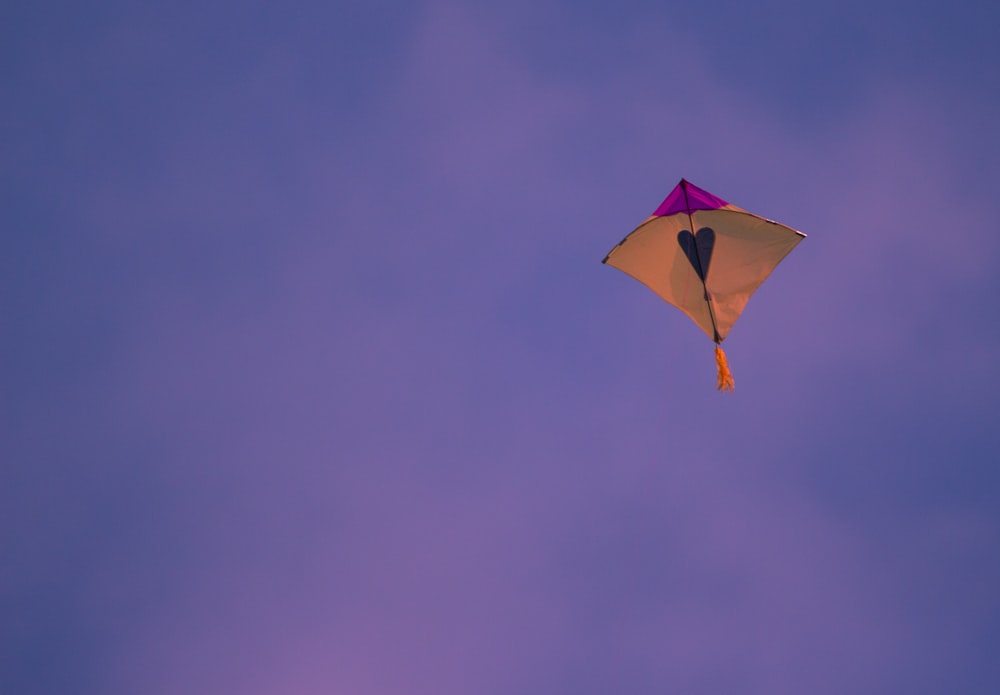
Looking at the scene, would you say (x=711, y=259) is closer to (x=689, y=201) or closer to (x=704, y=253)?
(x=704, y=253)

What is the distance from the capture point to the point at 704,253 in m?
20.1

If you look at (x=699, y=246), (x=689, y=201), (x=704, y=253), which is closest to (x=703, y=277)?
(x=704, y=253)

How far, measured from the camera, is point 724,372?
1889cm

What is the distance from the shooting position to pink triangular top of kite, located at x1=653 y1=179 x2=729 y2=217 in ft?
63.9

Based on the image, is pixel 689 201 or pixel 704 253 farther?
pixel 704 253

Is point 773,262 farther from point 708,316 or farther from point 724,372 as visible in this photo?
point 724,372

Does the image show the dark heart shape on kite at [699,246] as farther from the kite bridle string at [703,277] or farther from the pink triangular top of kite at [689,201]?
the pink triangular top of kite at [689,201]

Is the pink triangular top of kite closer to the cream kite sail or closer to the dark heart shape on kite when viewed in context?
the cream kite sail

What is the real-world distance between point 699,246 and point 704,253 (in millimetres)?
189

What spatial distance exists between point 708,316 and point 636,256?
2.02 metres

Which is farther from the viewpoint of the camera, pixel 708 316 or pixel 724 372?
pixel 708 316

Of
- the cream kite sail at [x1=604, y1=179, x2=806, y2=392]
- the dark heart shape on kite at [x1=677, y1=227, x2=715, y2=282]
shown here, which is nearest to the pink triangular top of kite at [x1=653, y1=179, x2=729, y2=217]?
the cream kite sail at [x1=604, y1=179, x2=806, y2=392]

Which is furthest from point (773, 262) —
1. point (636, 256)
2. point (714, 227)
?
point (636, 256)

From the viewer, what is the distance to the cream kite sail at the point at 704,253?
1970 cm
